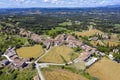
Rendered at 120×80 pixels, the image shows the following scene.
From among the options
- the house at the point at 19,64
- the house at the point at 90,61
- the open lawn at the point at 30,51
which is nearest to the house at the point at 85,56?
the house at the point at 90,61

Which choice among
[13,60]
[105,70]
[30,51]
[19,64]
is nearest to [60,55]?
[30,51]

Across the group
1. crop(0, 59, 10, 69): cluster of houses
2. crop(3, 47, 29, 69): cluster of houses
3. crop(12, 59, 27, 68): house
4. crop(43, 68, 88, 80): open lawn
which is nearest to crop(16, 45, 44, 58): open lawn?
crop(3, 47, 29, 69): cluster of houses

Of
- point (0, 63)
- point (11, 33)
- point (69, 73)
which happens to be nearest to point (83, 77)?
point (69, 73)

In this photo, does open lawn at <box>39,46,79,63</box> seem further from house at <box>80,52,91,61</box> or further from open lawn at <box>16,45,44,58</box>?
open lawn at <box>16,45,44,58</box>

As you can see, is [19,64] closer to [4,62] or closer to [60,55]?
[4,62]

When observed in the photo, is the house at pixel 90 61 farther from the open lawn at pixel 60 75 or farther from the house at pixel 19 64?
the house at pixel 19 64

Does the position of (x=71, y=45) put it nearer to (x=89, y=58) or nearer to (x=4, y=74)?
(x=89, y=58)
